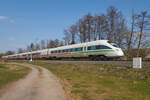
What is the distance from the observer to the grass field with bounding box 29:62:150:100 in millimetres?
6720

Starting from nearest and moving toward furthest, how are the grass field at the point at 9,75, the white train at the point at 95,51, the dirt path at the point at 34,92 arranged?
the dirt path at the point at 34,92 < the grass field at the point at 9,75 < the white train at the point at 95,51

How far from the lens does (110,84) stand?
9.38 meters

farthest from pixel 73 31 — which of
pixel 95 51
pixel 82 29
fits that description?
pixel 95 51

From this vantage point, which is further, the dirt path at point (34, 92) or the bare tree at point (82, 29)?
the bare tree at point (82, 29)

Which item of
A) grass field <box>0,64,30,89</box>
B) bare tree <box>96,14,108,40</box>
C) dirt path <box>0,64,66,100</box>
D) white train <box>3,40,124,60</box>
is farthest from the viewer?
bare tree <box>96,14,108,40</box>

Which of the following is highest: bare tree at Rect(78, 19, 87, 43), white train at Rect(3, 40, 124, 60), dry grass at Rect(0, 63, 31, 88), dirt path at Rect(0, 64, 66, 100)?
bare tree at Rect(78, 19, 87, 43)

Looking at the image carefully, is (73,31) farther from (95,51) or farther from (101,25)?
(95,51)

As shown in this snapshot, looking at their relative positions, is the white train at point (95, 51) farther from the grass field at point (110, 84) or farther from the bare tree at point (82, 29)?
the bare tree at point (82, 29)

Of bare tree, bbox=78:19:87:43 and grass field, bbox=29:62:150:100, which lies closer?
grass field, bbox=29:62:150:100

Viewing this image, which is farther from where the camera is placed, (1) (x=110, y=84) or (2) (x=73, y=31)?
(2) (x=73, y=31)

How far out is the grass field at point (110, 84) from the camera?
6.72 m

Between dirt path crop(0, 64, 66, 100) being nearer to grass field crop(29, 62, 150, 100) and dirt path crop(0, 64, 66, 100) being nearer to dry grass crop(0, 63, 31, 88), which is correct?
grass field crop(29, 62, 150, 100)

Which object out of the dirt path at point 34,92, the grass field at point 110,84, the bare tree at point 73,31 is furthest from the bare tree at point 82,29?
the dirt path at point 34,92

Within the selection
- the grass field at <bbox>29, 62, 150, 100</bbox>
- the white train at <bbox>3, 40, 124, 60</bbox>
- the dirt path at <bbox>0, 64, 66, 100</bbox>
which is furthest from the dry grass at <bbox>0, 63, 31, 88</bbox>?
the white train at <bbox>3, 40, 124, 60</bbox>
